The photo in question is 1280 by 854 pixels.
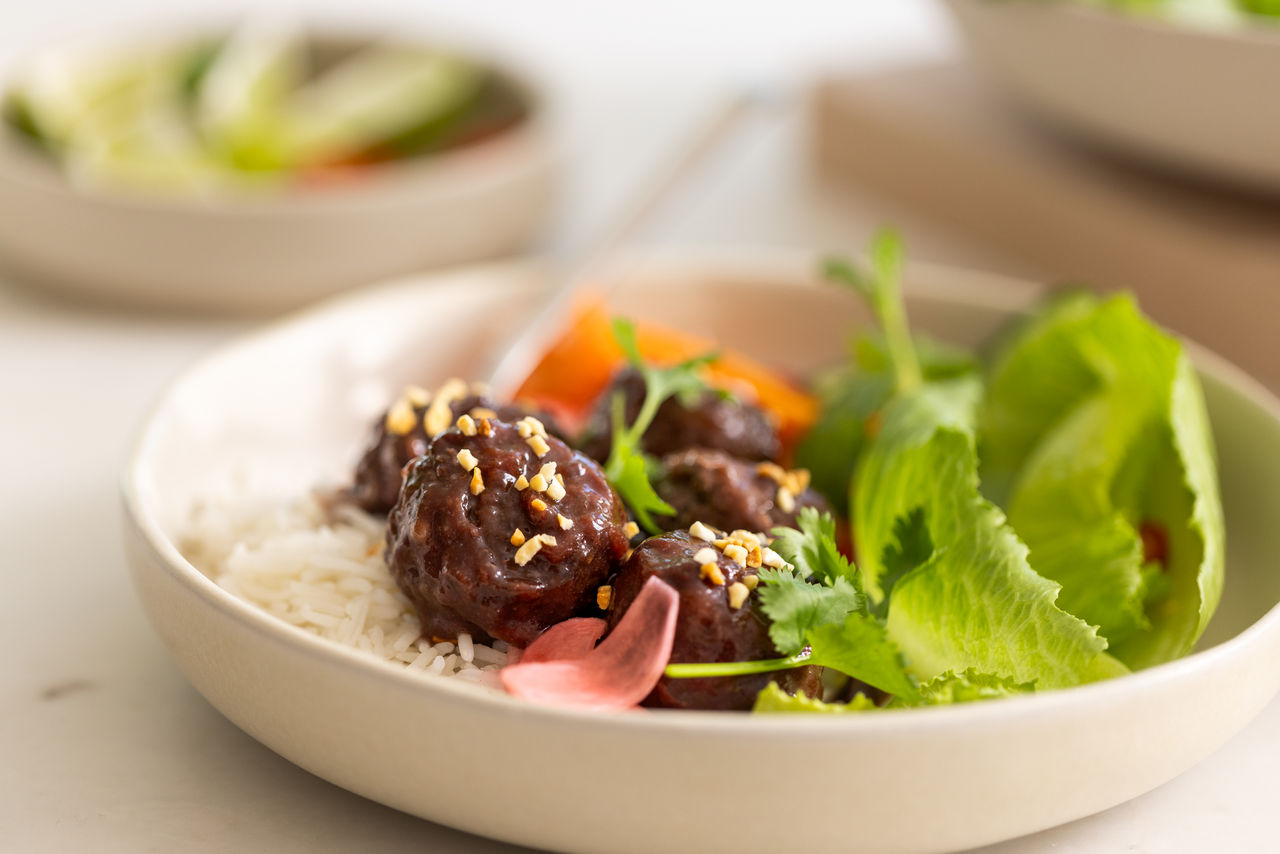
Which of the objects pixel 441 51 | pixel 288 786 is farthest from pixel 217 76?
pixel 288 786

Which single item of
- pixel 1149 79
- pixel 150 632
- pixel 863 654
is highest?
pixel 1149 79

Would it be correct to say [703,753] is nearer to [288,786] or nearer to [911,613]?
[911,613]

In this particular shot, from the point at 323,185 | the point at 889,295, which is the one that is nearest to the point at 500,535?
the point at 889,295

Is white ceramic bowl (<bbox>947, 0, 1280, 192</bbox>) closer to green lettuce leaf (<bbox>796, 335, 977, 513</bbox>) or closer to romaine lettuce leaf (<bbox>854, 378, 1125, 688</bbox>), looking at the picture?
green lettuce leaf (<bbox>796, 335, 977, 513</bbox>)

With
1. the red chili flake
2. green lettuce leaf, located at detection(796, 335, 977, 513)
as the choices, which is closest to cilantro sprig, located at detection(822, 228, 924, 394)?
green lettuce leaf, located at detection(796, 335, 977, 513)

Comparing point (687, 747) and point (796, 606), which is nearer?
point (687, 747)

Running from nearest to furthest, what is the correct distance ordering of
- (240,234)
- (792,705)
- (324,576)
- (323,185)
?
(792,705) < (324,576) < (240,234) < (323,185)

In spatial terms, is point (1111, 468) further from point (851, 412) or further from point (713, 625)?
point (713, 625)

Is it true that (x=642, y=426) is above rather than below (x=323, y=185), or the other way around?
above
